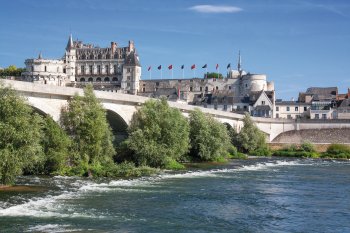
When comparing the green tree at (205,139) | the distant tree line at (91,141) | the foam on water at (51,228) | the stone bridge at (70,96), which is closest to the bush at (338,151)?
the stone bridge at (70,96)

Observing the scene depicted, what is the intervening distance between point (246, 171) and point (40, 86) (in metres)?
20.7

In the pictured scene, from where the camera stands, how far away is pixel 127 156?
44625mm

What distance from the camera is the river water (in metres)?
21.4

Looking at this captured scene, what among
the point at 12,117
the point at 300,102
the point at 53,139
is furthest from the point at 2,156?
the point at 300,102

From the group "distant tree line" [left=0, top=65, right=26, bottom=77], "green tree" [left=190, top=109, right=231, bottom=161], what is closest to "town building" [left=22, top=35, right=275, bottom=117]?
"distant tree line" [left=0, top=65, right=26, bottom=77]

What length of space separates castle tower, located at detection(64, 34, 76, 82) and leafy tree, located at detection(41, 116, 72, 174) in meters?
131

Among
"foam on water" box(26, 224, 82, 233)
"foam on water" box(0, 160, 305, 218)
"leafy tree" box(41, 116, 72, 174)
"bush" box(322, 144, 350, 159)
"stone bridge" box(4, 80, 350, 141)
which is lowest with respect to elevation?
"foam on water" box(26, 224, 82, 233)

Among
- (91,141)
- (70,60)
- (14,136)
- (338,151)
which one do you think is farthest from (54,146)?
(70,60)

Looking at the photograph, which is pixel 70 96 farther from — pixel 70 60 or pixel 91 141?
pixel 70 60

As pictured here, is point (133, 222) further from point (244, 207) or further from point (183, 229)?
point (244, 207)

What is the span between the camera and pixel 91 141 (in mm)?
38031

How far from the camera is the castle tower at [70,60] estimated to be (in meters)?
166

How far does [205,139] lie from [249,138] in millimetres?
22250

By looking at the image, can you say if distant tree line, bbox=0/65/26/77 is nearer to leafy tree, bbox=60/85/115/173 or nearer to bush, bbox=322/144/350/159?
bush, bbox=322/144/350/159
